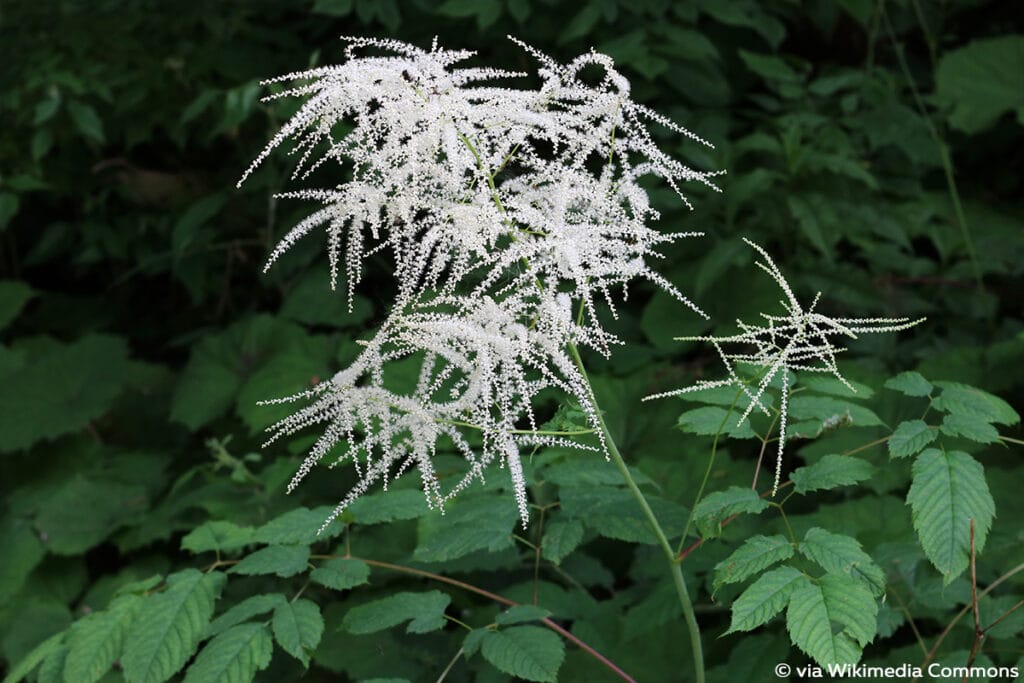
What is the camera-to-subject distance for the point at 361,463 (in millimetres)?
2459

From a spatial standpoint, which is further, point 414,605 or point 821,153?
point 821,153

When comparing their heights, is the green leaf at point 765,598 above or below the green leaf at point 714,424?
below

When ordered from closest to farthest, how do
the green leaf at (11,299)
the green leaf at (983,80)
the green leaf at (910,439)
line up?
the green leaf at (910,439) → the green leaf at (983,80) → the green leaf at (11,299)

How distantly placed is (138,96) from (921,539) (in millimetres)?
3380

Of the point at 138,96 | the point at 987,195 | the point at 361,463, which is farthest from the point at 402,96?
the point at 987,195

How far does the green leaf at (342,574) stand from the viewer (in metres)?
1.52

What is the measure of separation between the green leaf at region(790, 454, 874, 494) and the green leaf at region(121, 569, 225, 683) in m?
0.93

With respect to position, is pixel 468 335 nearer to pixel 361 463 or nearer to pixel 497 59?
pixel 361 463

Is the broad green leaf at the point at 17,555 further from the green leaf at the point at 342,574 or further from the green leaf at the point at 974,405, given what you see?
the green leaf at the point at 974,405

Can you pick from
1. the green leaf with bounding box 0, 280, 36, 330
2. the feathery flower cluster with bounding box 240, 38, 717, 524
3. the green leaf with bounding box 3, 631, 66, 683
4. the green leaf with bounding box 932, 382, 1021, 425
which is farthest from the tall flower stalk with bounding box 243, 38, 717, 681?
the green leaf with bounding box 0, 280, 36, 330

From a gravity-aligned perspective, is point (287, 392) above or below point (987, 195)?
below

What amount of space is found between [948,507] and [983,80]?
3.26 metres

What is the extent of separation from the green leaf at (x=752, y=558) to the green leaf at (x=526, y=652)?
275 millimetres

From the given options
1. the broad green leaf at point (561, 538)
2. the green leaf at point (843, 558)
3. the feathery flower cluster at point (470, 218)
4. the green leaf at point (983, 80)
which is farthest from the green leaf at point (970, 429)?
the green leaf at point (983, 80)
